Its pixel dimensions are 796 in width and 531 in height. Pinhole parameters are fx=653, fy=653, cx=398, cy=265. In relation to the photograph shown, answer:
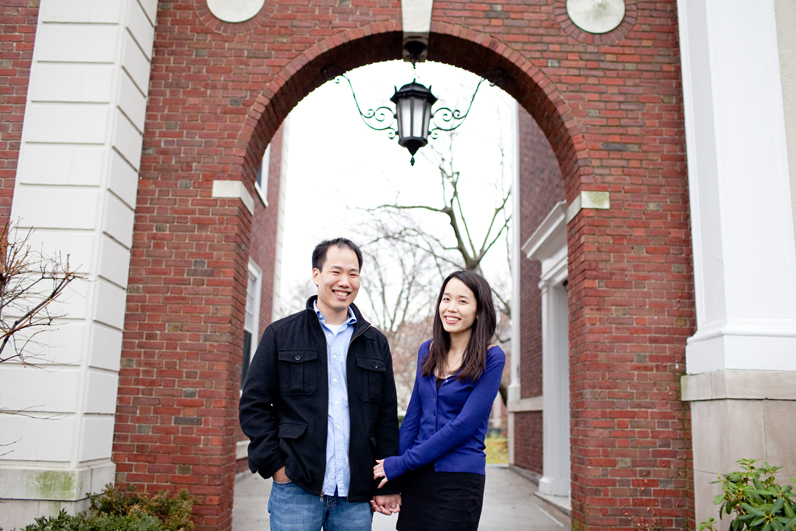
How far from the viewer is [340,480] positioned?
117 inches

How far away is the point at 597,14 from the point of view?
21.2 feet

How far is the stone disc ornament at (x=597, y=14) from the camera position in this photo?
6430 millimetres

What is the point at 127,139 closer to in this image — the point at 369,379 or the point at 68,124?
the point at 68,124

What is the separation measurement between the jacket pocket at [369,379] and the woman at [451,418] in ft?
0.68

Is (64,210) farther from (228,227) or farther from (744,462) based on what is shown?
(744,462)

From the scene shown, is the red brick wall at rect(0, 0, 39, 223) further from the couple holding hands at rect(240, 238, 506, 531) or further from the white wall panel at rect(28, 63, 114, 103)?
the couple holding hands at rect(240, 238, 506, 531)

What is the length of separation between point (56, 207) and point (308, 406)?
11.6 ft

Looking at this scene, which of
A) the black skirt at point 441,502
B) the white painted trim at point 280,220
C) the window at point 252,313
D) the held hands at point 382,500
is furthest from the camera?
the white painted trim at point 280,220

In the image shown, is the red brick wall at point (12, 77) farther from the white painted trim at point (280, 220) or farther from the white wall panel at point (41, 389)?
the white painted trim at point (280, 220)

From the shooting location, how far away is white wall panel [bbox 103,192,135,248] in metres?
5.47

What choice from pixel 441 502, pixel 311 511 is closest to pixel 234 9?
pixel 311 511

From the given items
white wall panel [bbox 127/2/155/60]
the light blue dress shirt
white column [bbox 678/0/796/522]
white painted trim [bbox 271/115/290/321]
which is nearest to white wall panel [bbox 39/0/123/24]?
white wall panel [bbox 127/2/155/60]

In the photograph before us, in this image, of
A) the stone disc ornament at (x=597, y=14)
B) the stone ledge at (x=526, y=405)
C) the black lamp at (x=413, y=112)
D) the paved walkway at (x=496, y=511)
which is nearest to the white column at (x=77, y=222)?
the paved walkway at (x=496, y=511)

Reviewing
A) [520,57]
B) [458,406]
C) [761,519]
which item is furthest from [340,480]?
[520,57]
